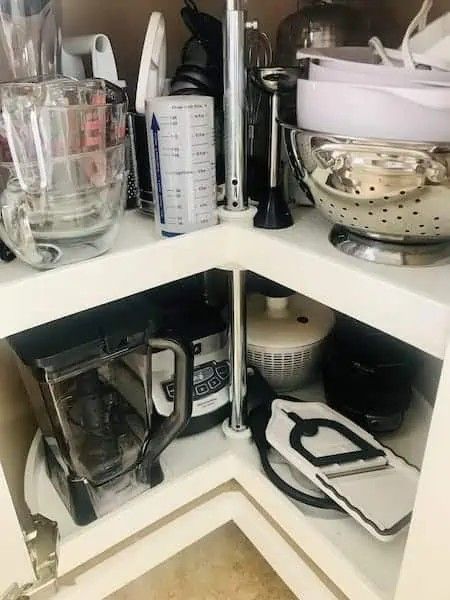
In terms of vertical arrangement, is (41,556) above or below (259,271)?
below

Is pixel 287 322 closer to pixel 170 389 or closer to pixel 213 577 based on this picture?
pixel 170 389

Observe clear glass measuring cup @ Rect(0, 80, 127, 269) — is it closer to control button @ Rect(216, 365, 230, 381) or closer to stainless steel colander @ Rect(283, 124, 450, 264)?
stainless steel colander @ Rect(283, 124, 450, 264)

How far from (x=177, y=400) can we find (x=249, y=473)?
6.5 inches

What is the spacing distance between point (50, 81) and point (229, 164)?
21 centimetres

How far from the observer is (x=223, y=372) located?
83 cm

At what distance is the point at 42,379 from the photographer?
23.4 inches

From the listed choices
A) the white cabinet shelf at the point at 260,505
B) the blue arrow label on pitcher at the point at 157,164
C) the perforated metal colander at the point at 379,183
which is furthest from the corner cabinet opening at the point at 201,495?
the perforated metal colander at the point at 379,183

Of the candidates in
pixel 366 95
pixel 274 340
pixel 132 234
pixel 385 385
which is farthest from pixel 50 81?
pixel 385 385

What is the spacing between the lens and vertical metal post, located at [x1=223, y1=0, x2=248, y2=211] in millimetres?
550

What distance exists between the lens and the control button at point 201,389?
81 cm

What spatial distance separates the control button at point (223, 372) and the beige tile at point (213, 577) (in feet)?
0.88

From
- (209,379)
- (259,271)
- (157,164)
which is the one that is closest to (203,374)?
(209,379)

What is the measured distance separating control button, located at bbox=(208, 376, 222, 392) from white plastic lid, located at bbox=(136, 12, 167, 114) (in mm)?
406

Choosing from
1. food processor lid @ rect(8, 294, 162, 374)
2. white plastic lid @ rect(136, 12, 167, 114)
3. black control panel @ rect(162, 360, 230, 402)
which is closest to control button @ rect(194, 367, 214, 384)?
black control panel @ rect(162, 360, 230, 402)
